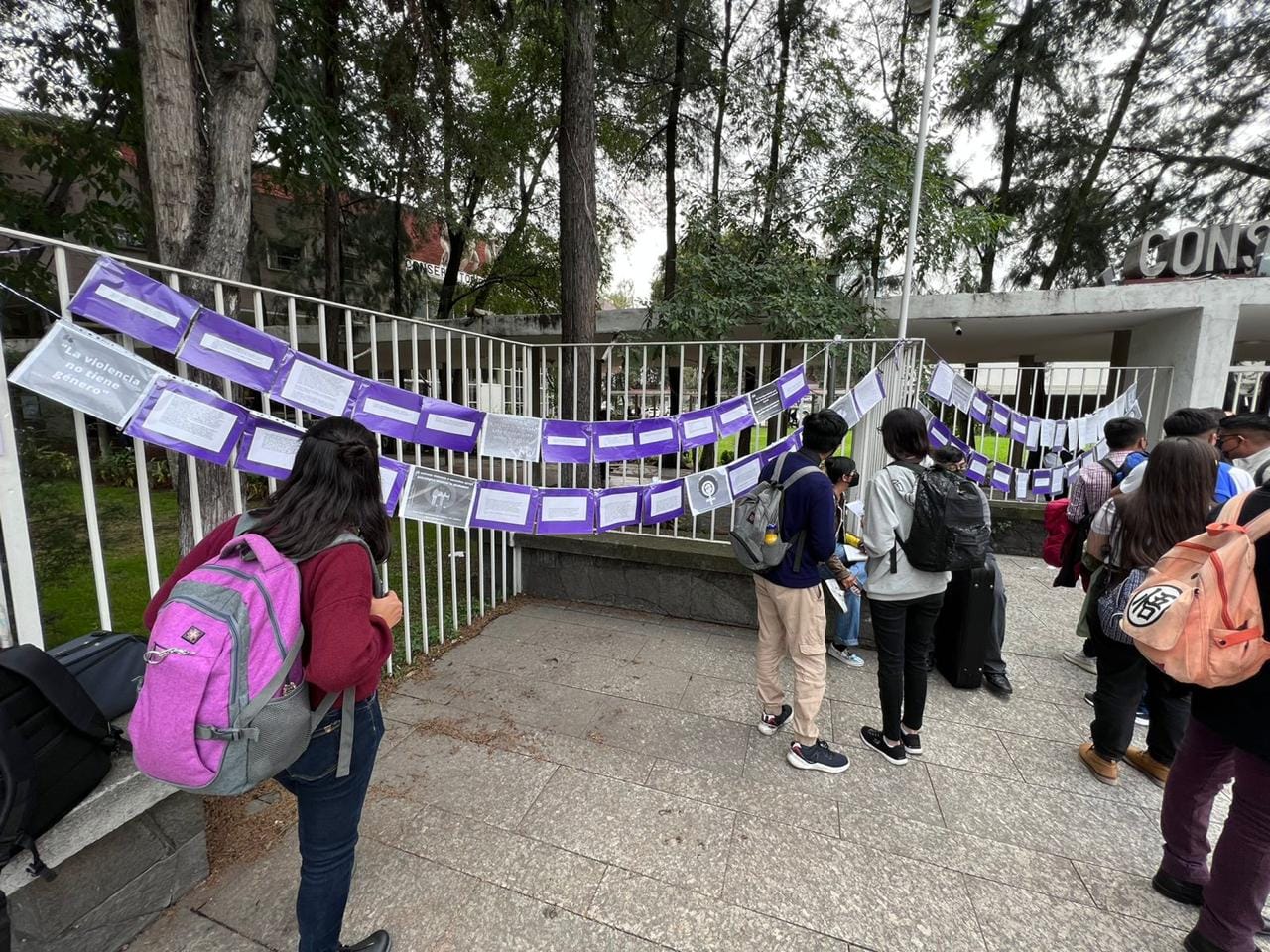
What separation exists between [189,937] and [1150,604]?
3.39 m

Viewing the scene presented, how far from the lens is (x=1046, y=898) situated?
2.08m

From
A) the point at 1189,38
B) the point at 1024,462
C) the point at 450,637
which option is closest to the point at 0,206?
the point at 450,637

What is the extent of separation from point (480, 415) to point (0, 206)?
16.7 feet

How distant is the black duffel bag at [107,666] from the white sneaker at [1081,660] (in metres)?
5.34

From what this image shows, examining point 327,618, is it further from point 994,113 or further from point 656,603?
point 994,113

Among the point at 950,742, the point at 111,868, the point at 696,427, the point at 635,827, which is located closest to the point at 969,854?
the point at 950,742

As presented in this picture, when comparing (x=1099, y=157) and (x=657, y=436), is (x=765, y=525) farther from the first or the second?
(x=1099, y=157)

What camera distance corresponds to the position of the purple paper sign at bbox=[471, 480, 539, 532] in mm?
3631

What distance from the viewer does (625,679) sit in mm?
3625

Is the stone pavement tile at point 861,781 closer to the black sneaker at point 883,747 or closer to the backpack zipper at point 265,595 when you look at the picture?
the black sneaker at point 883,747

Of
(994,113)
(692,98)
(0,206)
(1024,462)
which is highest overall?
(994,113)

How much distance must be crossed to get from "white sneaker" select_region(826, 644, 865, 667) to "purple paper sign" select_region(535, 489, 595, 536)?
1.95 metres

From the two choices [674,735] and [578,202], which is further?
[578,202]

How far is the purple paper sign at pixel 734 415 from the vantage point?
4176 millimetres
